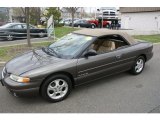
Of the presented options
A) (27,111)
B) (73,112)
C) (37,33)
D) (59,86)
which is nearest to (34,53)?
(59,86)

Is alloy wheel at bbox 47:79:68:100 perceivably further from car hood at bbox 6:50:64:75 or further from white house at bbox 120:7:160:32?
white house at bbox 120:7:160:32

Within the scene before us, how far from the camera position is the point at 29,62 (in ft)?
13.4

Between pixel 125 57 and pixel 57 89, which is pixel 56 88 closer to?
pixel 57 89

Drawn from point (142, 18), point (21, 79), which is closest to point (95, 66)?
point (21, 79)

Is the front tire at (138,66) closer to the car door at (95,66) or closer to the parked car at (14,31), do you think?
the car door at (95,66)

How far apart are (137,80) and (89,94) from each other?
5.19ft

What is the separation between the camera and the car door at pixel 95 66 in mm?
4188

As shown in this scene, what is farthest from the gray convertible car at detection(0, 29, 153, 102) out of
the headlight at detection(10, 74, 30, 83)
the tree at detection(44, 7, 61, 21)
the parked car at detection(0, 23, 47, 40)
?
the tree at detection(44, 7, 61, 21)

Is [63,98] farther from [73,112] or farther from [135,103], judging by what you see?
[135,103]

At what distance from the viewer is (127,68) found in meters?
5.18

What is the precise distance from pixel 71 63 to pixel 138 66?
2.40 m

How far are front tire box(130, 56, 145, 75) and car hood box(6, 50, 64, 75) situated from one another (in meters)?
2.34

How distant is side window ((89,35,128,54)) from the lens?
466 centimetres

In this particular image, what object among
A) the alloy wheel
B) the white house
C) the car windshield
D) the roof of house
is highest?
the roof of house
